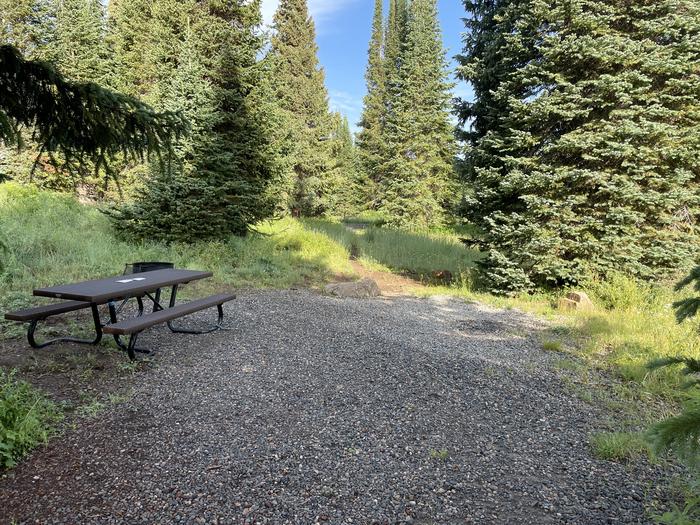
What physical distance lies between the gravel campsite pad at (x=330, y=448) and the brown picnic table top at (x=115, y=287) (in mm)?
757

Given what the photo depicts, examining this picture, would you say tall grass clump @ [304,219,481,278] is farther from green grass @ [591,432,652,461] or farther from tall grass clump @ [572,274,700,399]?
green grass @ [591,432,652,461]

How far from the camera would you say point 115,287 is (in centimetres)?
438

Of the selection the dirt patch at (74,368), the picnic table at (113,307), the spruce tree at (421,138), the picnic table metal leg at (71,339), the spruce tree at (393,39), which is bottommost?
the dirt patch at (74,368)

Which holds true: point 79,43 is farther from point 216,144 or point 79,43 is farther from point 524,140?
point 524,140

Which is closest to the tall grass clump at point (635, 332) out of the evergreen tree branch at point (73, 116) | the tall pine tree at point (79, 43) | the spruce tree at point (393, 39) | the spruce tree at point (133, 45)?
the evergreen tree branch at point (73, 116)

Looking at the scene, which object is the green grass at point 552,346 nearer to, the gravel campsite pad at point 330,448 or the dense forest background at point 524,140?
the gravel campsite pad at point 330,448

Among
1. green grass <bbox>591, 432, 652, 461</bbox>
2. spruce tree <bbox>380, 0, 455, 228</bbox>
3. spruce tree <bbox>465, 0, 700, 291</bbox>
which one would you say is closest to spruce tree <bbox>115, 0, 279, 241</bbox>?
spruce tree <bbox>465, 0, 700, 291</bbox>

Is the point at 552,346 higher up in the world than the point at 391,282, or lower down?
higher up

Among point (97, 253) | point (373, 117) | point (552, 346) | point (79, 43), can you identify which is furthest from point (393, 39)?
point (552, 346)

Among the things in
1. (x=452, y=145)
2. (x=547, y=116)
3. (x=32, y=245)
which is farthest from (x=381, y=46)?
(x=32, y=245)

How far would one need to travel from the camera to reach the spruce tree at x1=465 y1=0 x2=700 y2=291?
732 centimetres

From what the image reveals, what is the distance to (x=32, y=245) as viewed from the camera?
795 cm

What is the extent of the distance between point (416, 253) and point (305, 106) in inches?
482

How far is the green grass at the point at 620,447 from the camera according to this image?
2.84 metres
